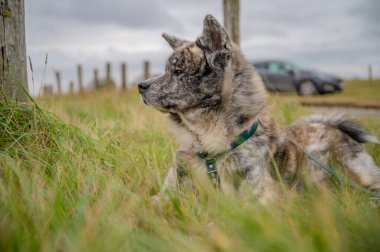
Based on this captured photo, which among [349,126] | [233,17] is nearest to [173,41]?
[349,126]

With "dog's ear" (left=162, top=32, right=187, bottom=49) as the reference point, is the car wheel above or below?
below

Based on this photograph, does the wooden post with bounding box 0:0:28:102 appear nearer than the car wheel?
Yes

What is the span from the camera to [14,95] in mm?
3463

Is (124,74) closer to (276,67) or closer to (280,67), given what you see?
(276,67)

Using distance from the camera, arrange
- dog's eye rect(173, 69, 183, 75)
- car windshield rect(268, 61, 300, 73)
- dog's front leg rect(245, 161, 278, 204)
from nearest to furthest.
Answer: dog's front leg rect(245, 161, 278, 204) < dog's eye rect(173, 69, 183, 75) < car windshield rect(268, 61, 300, 73)

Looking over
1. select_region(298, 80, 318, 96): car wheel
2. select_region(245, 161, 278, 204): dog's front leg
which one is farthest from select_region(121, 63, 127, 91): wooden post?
select_region(245, 161, 278, 204): dog's front leg

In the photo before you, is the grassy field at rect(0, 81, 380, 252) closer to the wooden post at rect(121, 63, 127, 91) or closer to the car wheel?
the car wheel

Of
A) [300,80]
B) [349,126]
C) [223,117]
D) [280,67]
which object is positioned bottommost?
[349,126]

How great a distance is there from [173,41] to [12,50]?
1642 mm

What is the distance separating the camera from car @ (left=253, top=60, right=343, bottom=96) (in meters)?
18.4

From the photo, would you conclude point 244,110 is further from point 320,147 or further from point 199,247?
point 199,247

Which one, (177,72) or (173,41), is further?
(173,41)

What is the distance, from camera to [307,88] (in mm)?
18469

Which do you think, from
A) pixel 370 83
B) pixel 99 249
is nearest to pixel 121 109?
pixel 99 249
